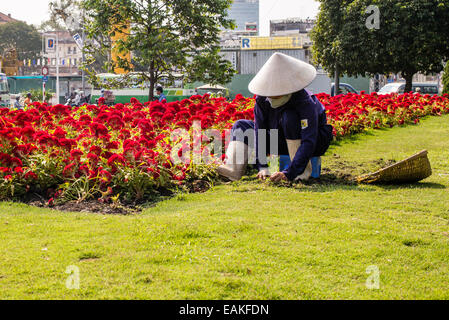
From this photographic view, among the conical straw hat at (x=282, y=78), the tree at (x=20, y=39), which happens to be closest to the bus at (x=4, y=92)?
the conical straw hat at (x=282, y=78)

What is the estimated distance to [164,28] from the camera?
12.4m

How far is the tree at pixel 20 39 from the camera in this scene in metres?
68.2

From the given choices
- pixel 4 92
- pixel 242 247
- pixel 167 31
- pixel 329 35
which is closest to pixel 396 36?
pixel 329 35

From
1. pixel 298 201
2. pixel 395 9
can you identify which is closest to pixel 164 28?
pixel 298 201

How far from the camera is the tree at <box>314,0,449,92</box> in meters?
18.5

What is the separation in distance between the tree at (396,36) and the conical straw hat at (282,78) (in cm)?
1498

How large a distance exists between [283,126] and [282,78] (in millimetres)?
470

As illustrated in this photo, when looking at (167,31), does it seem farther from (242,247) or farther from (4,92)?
(4,92)

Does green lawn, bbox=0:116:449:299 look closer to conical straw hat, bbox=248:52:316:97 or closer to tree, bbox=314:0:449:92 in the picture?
conical straw hat, bbox=248:52:316:97

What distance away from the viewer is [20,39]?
69.0 meters

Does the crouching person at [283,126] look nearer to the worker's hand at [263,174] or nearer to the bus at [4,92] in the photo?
the worker's hand at [263,174]

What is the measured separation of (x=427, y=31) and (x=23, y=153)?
1654 centimetres

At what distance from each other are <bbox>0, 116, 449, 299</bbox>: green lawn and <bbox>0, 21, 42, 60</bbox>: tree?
229 feet
